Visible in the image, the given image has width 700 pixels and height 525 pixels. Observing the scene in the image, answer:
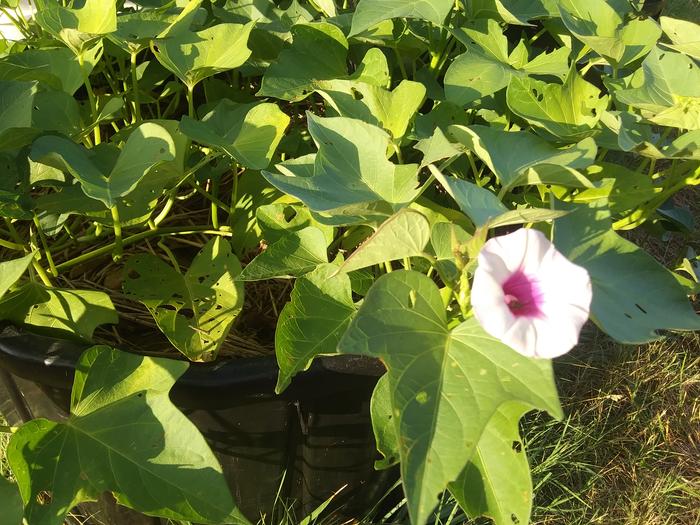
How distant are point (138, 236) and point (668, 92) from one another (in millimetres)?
658

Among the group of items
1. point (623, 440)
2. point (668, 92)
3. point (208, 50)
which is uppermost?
point (208, 50)

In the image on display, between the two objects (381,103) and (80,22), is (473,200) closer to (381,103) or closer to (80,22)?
(381,103)

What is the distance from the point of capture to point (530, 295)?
60 centimetres

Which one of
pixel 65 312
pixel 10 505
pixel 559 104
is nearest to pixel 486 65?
pixel 559 104

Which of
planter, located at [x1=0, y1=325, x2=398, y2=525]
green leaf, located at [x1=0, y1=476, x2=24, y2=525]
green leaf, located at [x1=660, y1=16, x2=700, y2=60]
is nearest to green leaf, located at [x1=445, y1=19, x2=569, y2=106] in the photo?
green leaf, located at [x1=660, y1=16, x2=700, y2=60]

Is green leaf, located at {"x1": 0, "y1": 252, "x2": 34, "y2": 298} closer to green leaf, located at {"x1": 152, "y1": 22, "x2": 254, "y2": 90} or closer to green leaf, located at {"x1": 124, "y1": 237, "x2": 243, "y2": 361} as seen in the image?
green leaf, located at {"x1": 124, "y1": 237, "x2": 243, "y2": 361}

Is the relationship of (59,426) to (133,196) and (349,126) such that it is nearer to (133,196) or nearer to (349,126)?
(133,196)

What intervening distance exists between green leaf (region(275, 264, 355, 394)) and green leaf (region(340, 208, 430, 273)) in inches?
3.2

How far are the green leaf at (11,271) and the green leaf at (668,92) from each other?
646 mm

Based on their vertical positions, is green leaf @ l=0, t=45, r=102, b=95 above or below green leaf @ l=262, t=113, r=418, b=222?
above

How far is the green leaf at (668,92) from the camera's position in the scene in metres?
0.86

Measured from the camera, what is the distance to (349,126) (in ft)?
2.61

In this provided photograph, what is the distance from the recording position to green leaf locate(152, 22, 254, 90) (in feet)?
2.97

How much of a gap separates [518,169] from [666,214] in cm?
55
